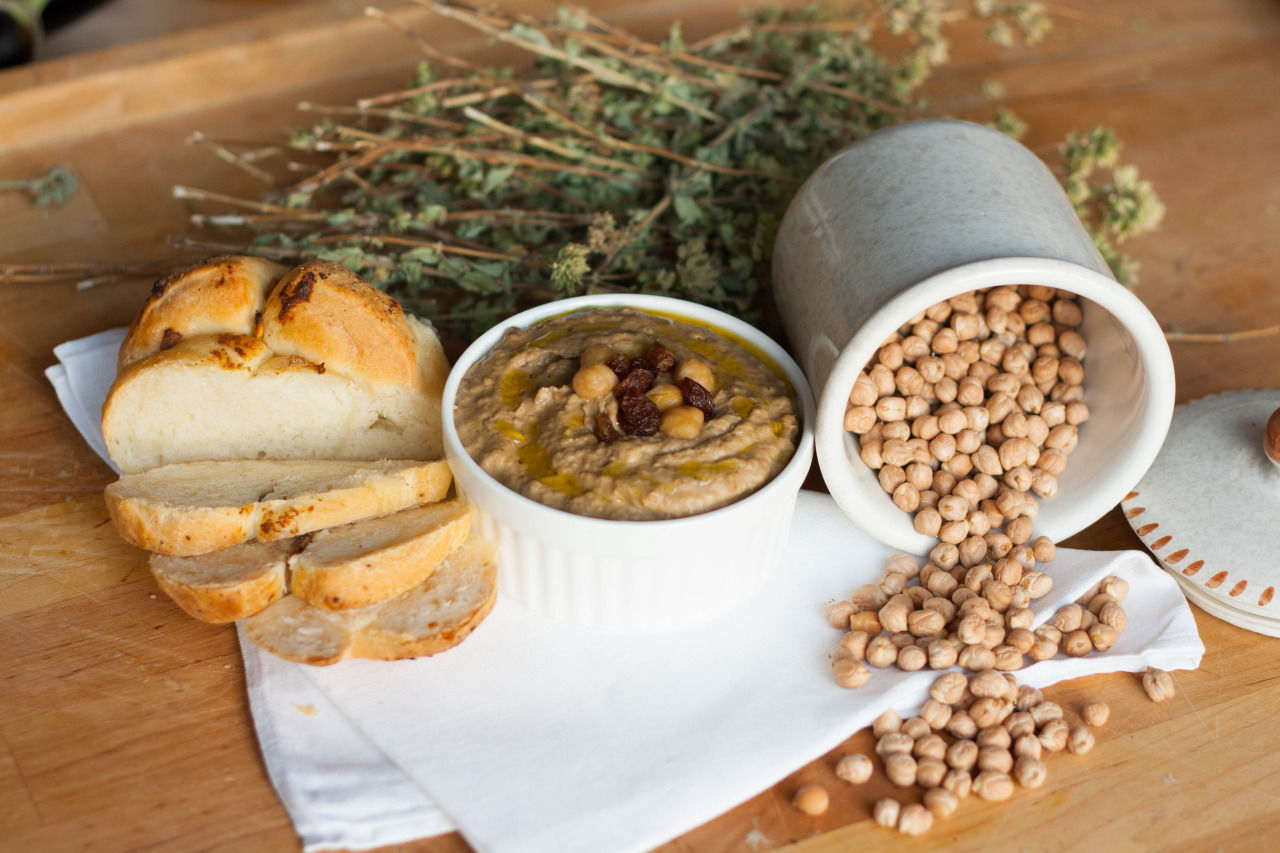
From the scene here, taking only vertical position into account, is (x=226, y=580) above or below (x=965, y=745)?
above

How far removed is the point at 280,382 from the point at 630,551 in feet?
3.19

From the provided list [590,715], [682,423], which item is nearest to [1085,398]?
[682,423]

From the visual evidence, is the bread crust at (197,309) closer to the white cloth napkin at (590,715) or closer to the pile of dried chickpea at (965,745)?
the white cloth napkin at (590,715)

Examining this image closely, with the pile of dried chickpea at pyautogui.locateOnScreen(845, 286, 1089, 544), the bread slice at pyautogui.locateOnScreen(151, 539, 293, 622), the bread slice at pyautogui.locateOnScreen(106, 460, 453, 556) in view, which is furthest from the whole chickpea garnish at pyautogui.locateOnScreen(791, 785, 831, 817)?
the bread slice at pyautogui.locateOnScreen(151, 539, 293, 622)

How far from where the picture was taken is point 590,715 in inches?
90.3

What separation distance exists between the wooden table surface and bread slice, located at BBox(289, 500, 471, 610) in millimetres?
294

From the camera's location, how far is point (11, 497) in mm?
→ 2828

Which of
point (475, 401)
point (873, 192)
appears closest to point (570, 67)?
point (873, 192)

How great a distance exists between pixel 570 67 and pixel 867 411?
5.58 feet

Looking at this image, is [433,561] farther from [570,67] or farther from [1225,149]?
[1225,149]

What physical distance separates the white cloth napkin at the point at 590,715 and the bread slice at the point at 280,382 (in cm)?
56

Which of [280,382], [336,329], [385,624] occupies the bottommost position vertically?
[385,624]

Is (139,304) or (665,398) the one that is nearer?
(665,398)

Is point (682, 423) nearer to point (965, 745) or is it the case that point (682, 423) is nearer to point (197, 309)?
point (965, 745)
